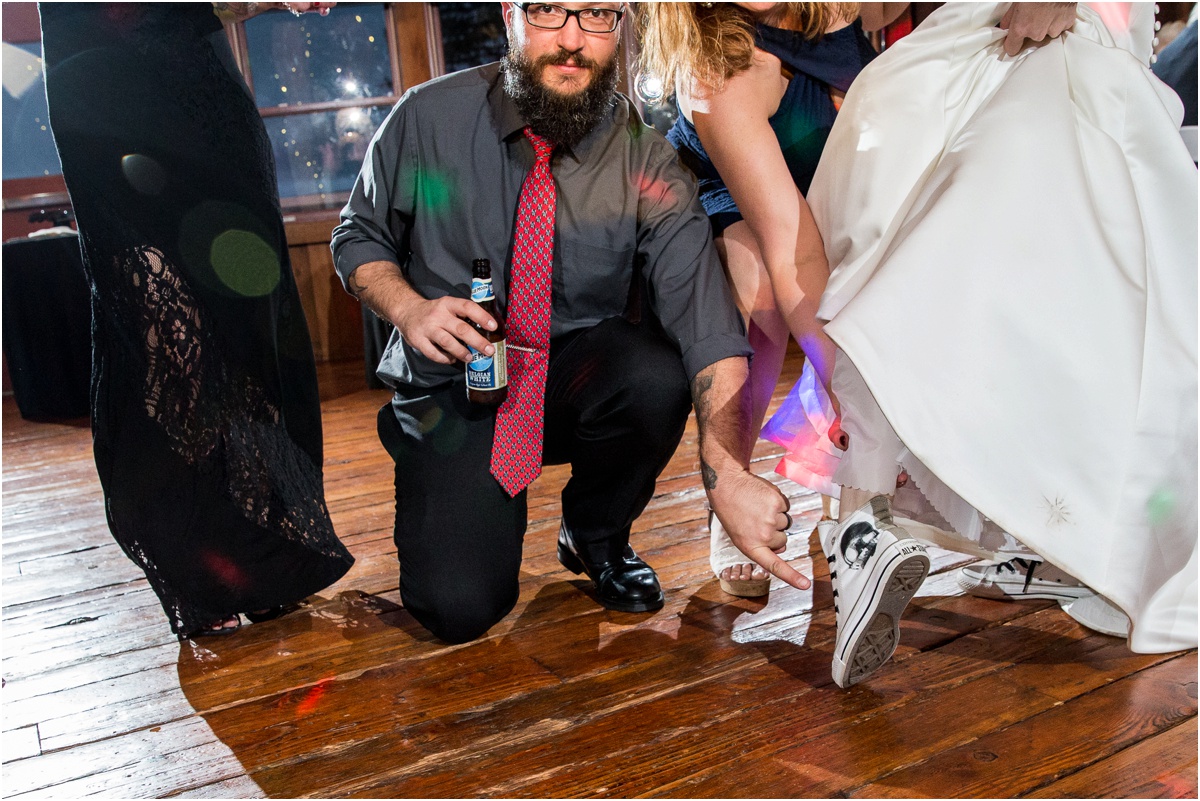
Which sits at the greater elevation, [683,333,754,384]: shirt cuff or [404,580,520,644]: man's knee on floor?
[683,333,754,384]: shirt cuff

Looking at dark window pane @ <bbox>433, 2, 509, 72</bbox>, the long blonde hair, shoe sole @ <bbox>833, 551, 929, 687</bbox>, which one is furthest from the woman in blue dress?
dark window pane @ <bbox>433, 2, 509, 72</bbox>

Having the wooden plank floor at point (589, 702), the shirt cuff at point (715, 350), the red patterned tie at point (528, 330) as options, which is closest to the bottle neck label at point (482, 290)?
the red patterned tie at point (528, 330)

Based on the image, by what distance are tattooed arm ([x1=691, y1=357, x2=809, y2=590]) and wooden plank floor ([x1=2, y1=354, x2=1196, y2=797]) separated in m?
0.24

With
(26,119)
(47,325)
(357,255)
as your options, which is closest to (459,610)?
(357,255)

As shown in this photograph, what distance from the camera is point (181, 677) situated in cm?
167

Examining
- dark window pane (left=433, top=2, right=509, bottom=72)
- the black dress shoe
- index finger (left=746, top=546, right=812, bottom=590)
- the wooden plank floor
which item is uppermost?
dark window pane (left=433, top=2, right=509, bottom=72)

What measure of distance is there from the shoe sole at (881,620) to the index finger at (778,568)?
11 centimetres

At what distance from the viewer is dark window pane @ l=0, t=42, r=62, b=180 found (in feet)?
16.6

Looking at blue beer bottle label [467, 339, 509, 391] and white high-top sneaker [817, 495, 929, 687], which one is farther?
blue beer bottle label [467, 339, 509, 391]

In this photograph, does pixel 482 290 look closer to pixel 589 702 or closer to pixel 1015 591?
pixel 589 702

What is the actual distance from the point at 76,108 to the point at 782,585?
4.98 feet

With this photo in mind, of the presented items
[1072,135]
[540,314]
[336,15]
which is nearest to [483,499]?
[540,314]

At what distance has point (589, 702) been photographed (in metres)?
1.48

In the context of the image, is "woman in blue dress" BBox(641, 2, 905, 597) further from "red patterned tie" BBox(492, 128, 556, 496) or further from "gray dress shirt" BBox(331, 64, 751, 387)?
"red patterned tie" BBox(492, 128, 556, 496)
